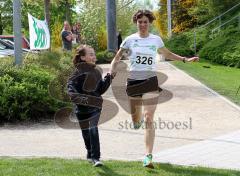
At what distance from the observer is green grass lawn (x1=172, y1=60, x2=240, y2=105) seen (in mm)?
13747

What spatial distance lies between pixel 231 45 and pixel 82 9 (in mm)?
19794

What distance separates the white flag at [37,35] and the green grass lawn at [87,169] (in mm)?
6824

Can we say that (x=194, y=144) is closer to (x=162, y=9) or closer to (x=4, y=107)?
(x=4, y=107)

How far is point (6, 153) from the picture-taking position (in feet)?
24.0

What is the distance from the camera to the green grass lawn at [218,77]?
13.7 m

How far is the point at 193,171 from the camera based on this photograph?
6172 millimetres

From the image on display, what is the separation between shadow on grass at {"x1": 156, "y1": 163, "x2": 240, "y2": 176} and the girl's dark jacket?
108 centimetres

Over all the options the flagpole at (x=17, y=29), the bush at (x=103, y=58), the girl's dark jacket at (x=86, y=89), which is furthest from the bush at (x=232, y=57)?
the girl's dark jacket at (x=86, y=89)

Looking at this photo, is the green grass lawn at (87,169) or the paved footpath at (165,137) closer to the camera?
the green grass lawn at (87,169)

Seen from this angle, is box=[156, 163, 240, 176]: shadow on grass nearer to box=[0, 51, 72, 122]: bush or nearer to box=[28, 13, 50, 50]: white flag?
box=[0, 51, 72, 122]: bush

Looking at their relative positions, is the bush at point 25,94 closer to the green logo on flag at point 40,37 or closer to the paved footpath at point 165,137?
the paved footpath at point 165,137

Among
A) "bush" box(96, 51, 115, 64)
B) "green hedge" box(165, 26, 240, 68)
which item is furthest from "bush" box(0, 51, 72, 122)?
"bush" box(96, 51, 115, 64)

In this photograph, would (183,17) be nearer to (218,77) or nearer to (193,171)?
(218,77)

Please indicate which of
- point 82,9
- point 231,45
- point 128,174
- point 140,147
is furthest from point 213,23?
point 128,174
